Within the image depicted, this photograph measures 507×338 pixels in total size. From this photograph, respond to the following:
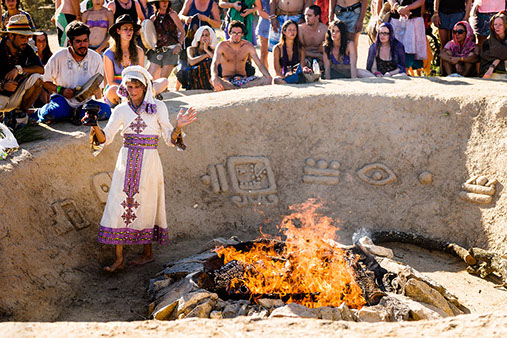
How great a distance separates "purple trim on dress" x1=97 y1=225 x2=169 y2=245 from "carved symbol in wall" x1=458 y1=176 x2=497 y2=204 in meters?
3.59

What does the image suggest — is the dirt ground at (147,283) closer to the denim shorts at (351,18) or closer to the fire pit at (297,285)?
the fire pit at (297,285)

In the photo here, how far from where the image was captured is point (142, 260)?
623cm

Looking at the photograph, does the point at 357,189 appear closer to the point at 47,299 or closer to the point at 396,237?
the point at 396,237

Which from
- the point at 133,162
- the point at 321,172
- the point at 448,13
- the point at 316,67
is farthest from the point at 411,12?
the point at 133,162

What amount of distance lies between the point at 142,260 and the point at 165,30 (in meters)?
4.17

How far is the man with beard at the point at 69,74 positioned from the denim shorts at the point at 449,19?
5336mm

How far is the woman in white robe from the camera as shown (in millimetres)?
5594

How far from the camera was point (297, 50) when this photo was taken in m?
8.80

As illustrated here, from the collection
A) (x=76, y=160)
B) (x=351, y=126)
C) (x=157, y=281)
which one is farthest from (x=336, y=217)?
(x=76, y=160)

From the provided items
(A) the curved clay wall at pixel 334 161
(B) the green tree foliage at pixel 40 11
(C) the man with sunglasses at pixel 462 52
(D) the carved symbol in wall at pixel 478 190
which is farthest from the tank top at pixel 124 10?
(B) the green tree foliage at pixel 40 11

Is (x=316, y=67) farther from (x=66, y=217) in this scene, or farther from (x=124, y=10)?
(x=66, y=217)

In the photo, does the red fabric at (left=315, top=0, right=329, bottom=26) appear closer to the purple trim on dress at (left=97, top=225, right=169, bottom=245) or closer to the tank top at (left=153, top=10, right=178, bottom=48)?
the tank top at (left=153, top=10, right=178, bottom=48)

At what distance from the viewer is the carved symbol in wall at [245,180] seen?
7.31 meters

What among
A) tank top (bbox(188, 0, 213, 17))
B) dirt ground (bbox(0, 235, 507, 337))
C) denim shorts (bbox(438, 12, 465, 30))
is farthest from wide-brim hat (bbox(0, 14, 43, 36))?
denim shorts (bbox(438, 12, 465, 30))
